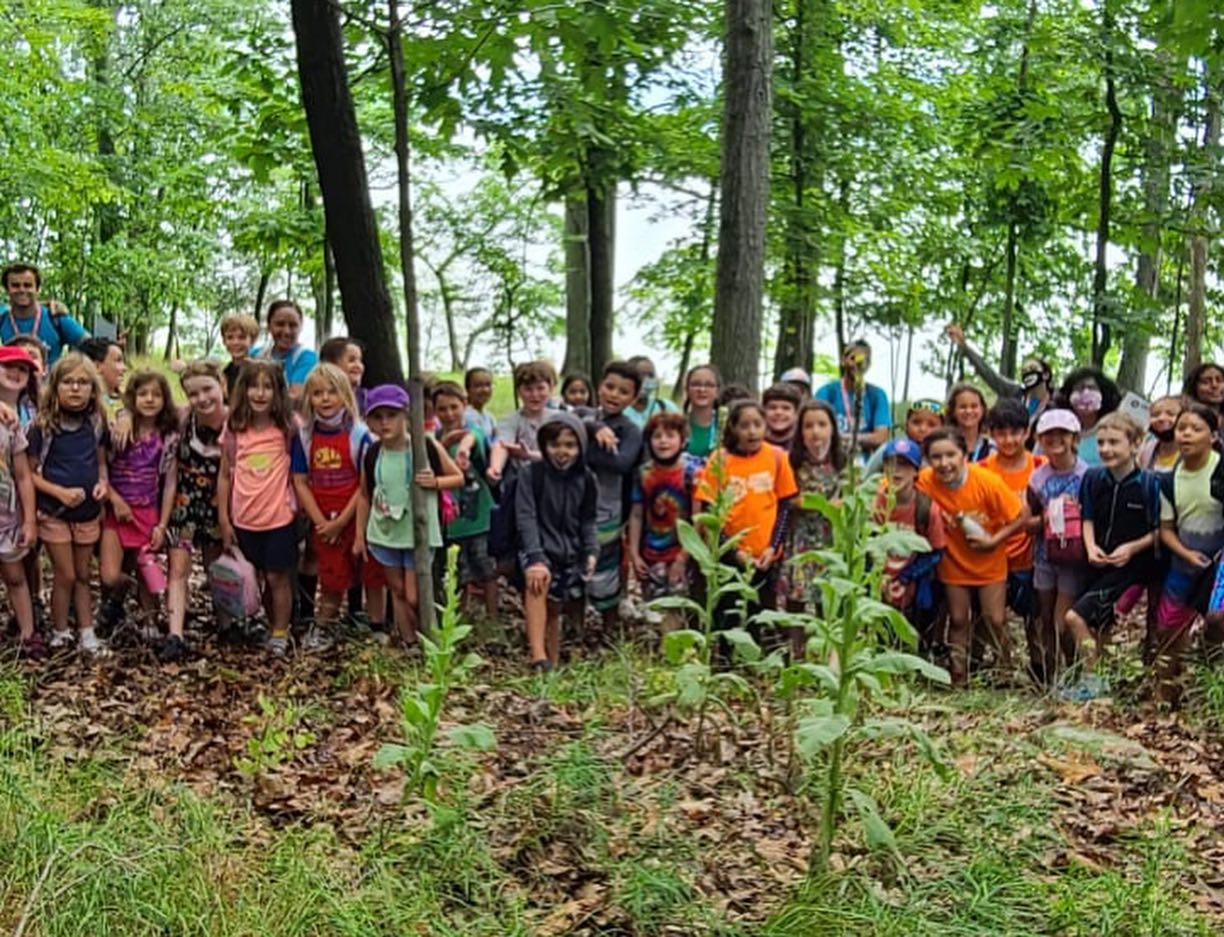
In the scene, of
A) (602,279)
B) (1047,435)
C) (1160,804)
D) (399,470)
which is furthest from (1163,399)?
(602,279)

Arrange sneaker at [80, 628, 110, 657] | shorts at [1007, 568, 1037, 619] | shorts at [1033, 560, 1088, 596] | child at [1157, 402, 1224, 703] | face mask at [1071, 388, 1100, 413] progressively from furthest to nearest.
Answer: face mask at [1071, 388, 1100, 413] → shorts at [1007, 568, 1037, 619] → shorts at [1033, 560, 1088, 596] → sneaker at [80, 628, 110, 657] → child at [1157, 402, 1224, 703]

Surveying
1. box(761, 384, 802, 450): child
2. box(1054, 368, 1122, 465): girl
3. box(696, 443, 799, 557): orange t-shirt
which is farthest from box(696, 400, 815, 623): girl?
box(1054, 368, 1122, 465): girl

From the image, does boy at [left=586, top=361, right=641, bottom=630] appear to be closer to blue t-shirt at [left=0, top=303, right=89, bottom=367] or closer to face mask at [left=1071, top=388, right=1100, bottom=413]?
face mask at [left=1071, top=388, right=1100, bottom=413]

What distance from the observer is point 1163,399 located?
6898mm

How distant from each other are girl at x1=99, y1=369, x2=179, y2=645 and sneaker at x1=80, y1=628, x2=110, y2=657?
1.05 feet

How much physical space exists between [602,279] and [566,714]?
958 cm

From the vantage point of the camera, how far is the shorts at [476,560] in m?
7.41

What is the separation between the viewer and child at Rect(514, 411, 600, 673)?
697 cm

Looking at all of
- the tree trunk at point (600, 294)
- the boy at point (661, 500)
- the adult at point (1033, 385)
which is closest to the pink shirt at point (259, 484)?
the boy at point (661, 500)

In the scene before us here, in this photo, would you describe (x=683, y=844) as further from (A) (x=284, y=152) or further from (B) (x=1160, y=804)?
(A) (x=284, y=152)

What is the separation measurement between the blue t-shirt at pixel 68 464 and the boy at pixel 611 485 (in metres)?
2.85

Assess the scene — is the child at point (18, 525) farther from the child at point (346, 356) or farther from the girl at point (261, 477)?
the child at point (346, 356)

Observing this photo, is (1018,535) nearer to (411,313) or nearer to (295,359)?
(411,313)

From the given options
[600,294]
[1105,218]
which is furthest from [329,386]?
[600,294]
